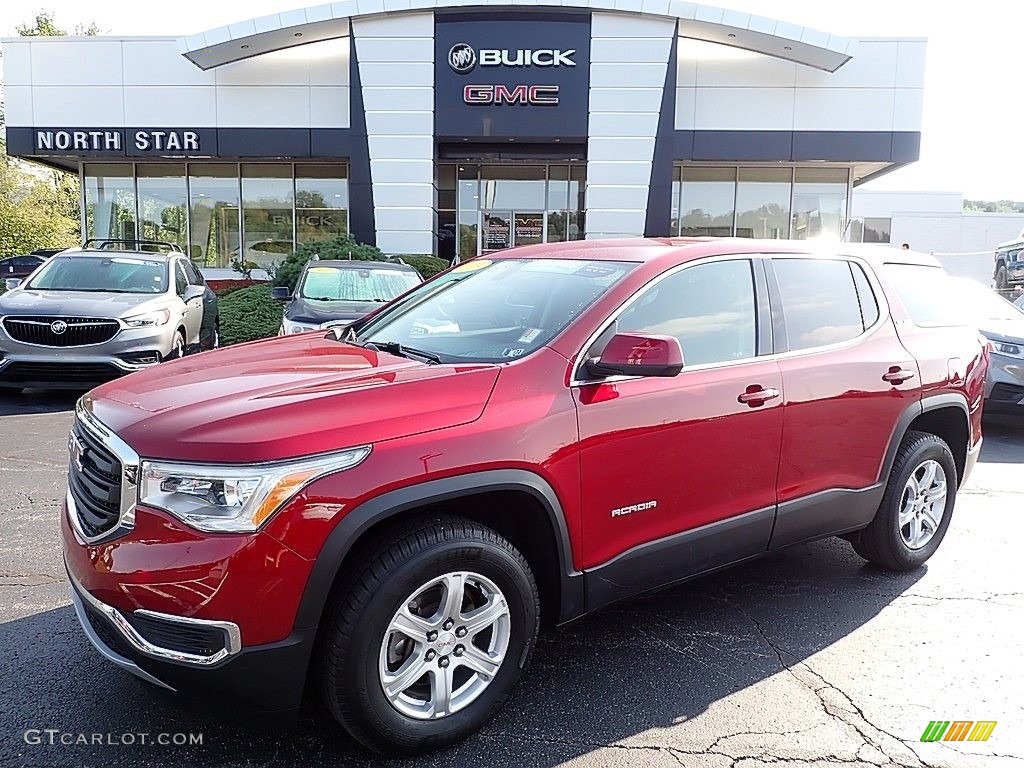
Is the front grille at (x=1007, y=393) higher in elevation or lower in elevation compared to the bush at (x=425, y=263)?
lower

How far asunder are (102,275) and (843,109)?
680 inches

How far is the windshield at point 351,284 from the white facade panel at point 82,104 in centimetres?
1300

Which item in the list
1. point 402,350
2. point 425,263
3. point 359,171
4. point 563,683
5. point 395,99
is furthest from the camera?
point 359,171

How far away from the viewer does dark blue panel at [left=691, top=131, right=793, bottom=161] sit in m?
19.6

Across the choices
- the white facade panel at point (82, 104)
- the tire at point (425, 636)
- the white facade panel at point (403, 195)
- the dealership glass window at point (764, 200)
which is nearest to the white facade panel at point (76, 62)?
the white facade panel at point (82, 104)

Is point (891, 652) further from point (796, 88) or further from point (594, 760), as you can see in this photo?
point (796, 88)

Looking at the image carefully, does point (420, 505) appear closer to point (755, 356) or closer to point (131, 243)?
point (755, 356)

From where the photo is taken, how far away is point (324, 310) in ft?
29.8

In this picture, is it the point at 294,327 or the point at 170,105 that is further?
the point at 170,105

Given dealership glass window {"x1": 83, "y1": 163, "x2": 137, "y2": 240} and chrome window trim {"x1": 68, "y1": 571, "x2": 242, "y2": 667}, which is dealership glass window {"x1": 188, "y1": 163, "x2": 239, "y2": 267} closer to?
dealership glass window {"x1": 83, "y1": 163, "x2": 137, "y2": 240}

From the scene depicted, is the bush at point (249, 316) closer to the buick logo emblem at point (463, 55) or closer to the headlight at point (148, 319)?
the headlight at point (148, 319)

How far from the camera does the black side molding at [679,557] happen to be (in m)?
3.03

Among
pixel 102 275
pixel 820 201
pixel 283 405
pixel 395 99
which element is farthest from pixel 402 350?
pixel 820 201

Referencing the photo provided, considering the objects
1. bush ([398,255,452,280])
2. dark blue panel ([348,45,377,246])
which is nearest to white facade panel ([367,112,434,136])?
dark blue panel ([348,45,377,246])
